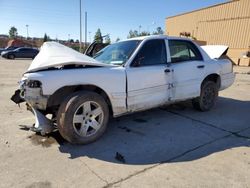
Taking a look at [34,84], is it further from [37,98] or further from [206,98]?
[206,98]

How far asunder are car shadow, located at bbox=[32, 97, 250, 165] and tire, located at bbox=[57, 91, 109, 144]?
0.55 ft

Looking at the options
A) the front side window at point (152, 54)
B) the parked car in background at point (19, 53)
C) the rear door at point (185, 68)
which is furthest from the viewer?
the parked car in background at point (19, 53)

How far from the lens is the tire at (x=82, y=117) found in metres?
3.70

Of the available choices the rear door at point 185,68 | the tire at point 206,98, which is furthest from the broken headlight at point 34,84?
the tire at point 206,98

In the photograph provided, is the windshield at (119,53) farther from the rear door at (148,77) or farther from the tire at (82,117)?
the tire at (82,117)

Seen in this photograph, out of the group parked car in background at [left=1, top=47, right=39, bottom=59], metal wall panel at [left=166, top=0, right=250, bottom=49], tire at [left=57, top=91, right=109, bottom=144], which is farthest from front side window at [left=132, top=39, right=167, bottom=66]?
parked car in background at [left=1, top=47, right=39, bottom=59]

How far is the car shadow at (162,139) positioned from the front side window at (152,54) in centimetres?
124

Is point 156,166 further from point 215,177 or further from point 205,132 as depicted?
point 205,132

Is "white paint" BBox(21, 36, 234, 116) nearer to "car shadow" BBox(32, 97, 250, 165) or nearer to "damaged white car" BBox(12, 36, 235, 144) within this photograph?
"damaged white car" BBox(12, 36, 235, 144)

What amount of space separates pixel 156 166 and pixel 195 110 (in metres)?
3.02

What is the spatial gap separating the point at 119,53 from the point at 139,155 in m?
2.11

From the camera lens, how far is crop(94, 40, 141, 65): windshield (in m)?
4.54

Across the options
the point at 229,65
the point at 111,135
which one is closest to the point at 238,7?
the point at 229,65

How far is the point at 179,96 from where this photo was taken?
5145mm
